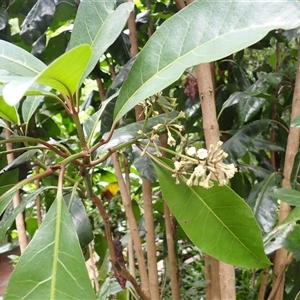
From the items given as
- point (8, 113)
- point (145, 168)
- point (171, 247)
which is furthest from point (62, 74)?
point (171, 247)

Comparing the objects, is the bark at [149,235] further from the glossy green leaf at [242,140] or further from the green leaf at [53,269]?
the green leaf at [53,269]

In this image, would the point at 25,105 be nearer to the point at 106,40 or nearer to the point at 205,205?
the point at 106,40

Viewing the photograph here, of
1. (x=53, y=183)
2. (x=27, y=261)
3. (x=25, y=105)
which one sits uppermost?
(x=25, y=105)

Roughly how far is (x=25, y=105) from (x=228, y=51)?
1.16 feet

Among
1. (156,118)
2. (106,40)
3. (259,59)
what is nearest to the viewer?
(106,40)

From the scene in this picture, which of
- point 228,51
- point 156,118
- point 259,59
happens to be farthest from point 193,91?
point 259,59

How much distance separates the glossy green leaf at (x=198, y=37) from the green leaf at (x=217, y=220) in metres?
0.11

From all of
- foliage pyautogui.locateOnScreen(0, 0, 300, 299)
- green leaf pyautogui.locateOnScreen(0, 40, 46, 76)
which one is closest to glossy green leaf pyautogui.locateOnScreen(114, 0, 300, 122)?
foliage pyautogui.locateOnScreen(0, 0, 300, 299)

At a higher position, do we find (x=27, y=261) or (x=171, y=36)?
(x=171, y=36)

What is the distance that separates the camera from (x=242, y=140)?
2.50 ft

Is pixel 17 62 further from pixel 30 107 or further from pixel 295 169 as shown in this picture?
pixel 295 169

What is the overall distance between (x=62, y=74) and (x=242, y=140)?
508 millimetres

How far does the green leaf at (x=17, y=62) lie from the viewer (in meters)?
0.40

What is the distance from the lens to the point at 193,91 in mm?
824
